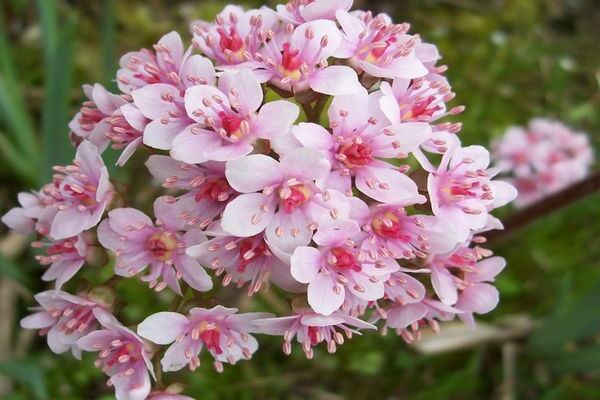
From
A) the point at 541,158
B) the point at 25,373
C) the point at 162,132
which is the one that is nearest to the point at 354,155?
the point at 162,132

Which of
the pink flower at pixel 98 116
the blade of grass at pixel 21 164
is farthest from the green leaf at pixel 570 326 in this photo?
the blade of grass at pixel 21 164

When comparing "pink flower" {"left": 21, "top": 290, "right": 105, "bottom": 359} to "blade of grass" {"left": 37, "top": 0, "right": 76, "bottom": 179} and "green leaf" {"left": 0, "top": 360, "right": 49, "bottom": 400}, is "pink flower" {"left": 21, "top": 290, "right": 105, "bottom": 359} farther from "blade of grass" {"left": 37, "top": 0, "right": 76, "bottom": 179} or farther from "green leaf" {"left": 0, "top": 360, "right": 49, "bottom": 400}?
"blade of grass" {"left": 37, "top": 0, "right": 76, "bottom": 179}

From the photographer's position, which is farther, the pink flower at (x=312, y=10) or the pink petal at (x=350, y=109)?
the pink flower at (x=312, y=10)

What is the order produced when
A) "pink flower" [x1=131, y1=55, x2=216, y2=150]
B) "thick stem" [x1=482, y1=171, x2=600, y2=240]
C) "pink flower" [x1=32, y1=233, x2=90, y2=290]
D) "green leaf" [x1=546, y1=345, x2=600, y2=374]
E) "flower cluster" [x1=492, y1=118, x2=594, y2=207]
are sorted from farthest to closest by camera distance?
1. "flower cluster" [x1=492, y1=118, x2=594, y2=207]
2. "green leaf" [x1=546, y1=345, x2=600, y2=374]
3. "thick stem" [x1=482, y1=171, x2=600, y2=240]
4. "pink flower" [x1=32, y1=233, x2=90, y2=290]
5. "pink flower" [x1=131, y1=55, x2=216, y2=150]

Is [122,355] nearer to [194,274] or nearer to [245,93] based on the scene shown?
[194,274]

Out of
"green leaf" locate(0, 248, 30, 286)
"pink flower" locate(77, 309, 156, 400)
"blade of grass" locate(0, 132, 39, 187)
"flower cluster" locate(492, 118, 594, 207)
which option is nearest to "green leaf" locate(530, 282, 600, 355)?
"flower cluster" locate(492, 118, 594, 207)

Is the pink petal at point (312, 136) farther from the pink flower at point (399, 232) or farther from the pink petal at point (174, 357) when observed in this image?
the pink petal at point (174, 357)
